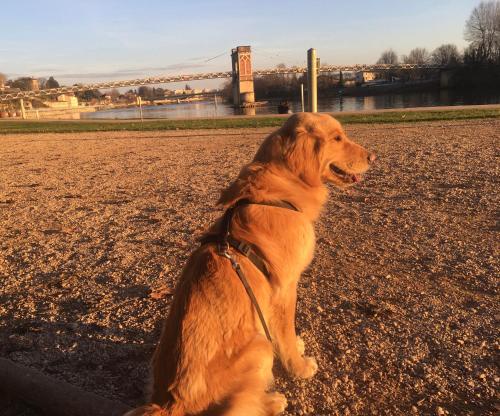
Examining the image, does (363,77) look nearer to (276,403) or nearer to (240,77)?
(240,77)

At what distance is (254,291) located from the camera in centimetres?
243

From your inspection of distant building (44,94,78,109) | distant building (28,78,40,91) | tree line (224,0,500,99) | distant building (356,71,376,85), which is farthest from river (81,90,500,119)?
distant building (28,78,40,91)

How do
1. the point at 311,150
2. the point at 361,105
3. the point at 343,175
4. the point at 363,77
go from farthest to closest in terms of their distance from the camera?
the point at 363,77 < the point at 361,105 < the point at 343,175 < the point at 311,150

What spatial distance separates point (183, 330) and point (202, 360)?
0.17m

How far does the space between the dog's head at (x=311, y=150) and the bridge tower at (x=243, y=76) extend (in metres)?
90.4

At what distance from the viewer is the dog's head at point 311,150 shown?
2.82 metres

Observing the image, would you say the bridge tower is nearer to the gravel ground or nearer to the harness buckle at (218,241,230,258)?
the gravel ground

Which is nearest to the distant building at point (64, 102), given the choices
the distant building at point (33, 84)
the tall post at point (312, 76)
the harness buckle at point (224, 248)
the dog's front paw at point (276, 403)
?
the distant building at point (33, 84)

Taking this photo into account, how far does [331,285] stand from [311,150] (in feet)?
5.57

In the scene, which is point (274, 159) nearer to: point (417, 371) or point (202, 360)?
point (202, 360)

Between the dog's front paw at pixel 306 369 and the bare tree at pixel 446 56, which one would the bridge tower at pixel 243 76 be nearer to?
the bare tree at pixel 446 56

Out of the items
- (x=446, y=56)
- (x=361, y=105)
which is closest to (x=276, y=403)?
(x=361, y=105)

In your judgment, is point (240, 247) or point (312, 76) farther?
point (312, 76)

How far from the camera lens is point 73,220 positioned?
6.48 metres
